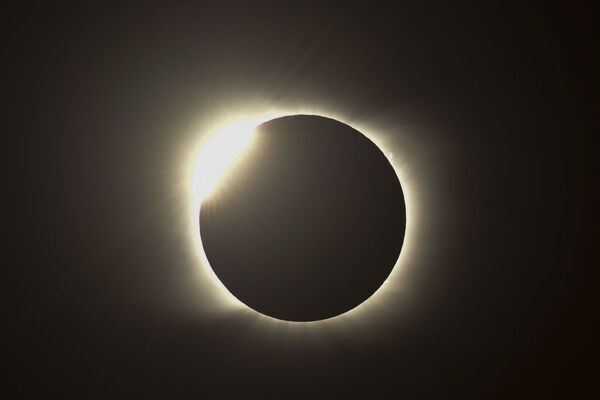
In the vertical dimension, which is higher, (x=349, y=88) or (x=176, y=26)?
(x=349, y=88)

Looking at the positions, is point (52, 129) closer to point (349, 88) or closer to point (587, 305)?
point (349, 88)

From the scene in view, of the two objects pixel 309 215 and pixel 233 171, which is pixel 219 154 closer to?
pixel 233 171

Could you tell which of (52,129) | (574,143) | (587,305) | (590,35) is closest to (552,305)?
(587,305)

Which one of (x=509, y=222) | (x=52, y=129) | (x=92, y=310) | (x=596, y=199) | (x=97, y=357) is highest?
(x=596, y=199)

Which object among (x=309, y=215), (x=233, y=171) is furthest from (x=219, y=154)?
(x=309, y=215)
